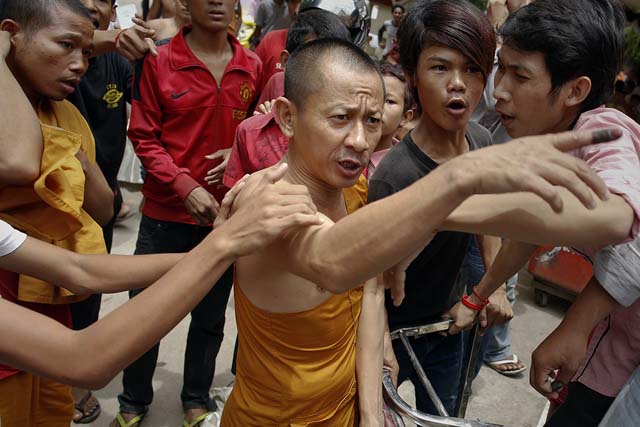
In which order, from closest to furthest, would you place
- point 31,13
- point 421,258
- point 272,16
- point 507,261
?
point 507,261
point 31,13
point 421,258
point 272,16

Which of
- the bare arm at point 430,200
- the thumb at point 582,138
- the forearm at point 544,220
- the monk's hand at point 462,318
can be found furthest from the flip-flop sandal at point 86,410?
the thumb at point 582,138

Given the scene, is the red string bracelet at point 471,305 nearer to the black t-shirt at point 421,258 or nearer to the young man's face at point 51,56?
the black t-shirt at point 421,258

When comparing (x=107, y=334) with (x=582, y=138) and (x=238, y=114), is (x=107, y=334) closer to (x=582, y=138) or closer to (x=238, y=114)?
(x=582, y=138)

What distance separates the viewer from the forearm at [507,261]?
1.69 meters

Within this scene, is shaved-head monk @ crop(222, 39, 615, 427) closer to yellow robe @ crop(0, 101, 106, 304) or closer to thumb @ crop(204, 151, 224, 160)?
yellow robe @ crop(0, 101, 106, 304)

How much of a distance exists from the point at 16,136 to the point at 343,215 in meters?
1.02

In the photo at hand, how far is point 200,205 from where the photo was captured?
8.50ft

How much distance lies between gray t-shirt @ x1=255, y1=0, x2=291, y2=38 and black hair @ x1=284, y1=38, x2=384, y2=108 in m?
5.11

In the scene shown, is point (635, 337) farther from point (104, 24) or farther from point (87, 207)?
point (104, 24)

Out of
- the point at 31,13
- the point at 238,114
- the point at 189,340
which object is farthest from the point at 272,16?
the point at 31,13

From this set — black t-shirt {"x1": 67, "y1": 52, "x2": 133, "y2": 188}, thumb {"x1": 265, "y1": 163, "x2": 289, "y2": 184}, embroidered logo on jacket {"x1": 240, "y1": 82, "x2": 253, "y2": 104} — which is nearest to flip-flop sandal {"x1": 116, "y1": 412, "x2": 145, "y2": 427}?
black t-shirt {"x1": 67, "y1": 52, "x2": 133, "y2": 188}

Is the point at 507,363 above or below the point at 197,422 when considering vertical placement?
above

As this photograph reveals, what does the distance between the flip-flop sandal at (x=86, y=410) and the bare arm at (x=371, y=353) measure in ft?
5.95

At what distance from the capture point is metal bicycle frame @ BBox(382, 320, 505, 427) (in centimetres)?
149
